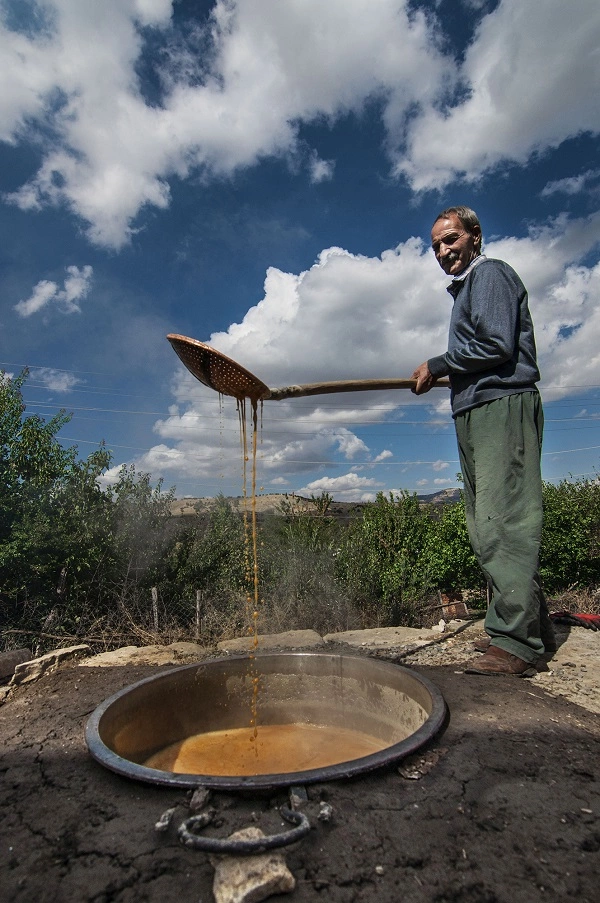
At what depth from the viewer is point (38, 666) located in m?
2.94

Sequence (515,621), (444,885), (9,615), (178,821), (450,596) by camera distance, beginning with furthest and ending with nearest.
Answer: (450,596)
(9,615)
(515,621)
(178,821)
(444,885)

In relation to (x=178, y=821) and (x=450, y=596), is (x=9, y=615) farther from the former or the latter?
(x=450, y=596)

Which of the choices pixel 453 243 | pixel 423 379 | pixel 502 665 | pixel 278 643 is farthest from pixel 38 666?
pixel 453 243

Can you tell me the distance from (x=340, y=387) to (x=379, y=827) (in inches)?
83.9

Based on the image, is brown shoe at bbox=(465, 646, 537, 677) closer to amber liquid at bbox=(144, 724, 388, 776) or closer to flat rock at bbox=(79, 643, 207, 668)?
amber liquid at bbox=(144, 724, 388, 776)

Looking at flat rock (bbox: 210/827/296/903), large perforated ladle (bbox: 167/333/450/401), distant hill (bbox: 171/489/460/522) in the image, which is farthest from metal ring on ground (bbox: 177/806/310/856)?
distant hill (bbox: 171/489/460/522)

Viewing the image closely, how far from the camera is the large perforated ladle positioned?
2.63 metres

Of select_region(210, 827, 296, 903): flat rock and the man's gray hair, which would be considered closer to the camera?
select_region(210, 827, 296, 903): flat rock

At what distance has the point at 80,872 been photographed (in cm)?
121

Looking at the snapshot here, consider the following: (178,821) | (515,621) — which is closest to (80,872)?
(178,821)

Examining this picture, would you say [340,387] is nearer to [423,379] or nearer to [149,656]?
[423,379]

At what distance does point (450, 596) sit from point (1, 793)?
20.7 feet

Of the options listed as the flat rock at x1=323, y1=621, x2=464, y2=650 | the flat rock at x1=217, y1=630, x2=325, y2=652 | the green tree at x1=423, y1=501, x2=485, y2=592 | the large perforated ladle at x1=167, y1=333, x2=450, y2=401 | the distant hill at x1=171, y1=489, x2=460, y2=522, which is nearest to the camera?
the large perforated ladle at x1=167, y1=333, x2=450, y2=401

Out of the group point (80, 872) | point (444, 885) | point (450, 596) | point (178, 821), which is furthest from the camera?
point (450, 596)
